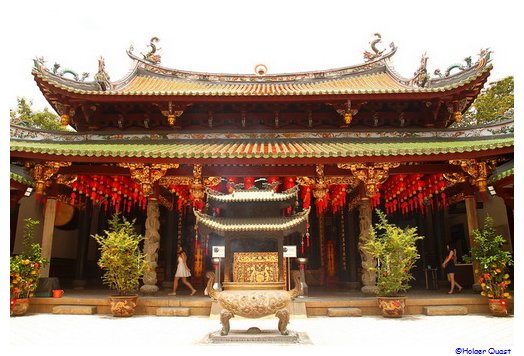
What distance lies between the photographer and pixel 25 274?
882 cm

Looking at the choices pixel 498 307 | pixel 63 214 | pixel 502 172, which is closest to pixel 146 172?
pixel 63 214

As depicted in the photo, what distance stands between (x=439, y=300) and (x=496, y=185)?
12.2 feet

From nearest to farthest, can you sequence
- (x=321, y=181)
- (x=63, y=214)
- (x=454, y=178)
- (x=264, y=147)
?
1. (x=321, y=181)
2. (x=454, y=178)
3. (x=264, y=147)
4. (x=63, y=214)

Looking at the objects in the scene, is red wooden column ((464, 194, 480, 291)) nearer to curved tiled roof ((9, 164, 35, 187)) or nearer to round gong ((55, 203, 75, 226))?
curved tiled roof ((9, 164, 35, 187))

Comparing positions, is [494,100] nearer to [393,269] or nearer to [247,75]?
[247,75]

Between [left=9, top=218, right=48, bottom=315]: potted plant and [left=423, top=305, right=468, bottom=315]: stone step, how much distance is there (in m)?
9.57

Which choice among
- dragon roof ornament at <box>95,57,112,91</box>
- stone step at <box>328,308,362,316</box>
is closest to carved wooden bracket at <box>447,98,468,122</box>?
stone step at <box>328,308,362,316</box>

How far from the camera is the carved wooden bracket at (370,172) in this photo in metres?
10.1

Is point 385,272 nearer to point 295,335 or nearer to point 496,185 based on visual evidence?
point 295,335

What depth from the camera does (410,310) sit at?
912 centimetres

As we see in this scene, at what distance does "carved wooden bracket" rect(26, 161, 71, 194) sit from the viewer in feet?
33.1

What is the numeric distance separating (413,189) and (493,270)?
135 inches

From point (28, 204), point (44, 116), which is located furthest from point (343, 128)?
point (44, 116)

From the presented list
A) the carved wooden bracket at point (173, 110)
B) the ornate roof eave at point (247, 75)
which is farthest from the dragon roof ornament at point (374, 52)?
the carved wooden bracket at point (173, 110)
